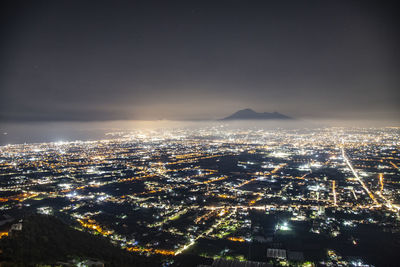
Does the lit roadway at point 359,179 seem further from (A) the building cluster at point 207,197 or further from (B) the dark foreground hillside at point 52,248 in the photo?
(B) the dark foreground hillside at point 52,248

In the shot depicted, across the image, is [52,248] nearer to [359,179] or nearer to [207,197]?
[207,197]

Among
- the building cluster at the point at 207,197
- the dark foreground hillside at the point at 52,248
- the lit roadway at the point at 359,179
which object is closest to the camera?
the dark foreground hillside at the point at 52,248

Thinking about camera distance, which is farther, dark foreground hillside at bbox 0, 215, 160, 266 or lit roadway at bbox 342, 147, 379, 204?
lit roadway at bbox 342, 147, 379, 204

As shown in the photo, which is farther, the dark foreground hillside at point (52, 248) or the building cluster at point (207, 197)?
the building cluster at point (207, 197)

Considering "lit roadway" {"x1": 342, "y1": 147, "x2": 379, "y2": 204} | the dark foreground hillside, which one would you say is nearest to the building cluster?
"lit roadway" {"x1": 342, "y1": 147, "x2": 379, "y2": 204}

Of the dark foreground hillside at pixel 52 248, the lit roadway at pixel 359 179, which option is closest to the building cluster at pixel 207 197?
the lit roadway at pixel 359 179

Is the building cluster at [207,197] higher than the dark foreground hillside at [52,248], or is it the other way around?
the dark foreground hillside at [52,248]

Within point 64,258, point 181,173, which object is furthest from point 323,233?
point 181,173

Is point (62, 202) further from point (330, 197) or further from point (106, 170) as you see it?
point (330, 197)

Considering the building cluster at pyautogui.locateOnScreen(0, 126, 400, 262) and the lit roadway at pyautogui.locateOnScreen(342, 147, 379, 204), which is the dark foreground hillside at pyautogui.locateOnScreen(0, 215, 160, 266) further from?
the lit roadway at pyautogui.locateOnScreen(342, 147, 379, 204)
